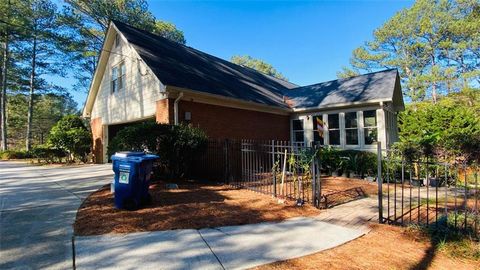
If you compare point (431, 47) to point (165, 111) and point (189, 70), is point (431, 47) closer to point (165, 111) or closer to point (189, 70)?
point (189, 70)

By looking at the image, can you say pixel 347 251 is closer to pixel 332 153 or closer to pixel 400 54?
pixel 332 153

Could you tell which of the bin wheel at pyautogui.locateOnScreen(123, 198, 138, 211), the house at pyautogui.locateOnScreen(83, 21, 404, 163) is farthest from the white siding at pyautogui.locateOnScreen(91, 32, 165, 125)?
the bin wheel at pyautogui.locateOnScreen(123, 198, 138, 211)

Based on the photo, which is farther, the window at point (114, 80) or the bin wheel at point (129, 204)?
the window at point (114, 80)

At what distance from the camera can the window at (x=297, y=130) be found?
1527 cm

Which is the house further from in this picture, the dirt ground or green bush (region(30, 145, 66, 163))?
the dirt ground

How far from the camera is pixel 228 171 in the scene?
924 centimetres

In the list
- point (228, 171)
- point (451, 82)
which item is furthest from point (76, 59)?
point (451, 82)

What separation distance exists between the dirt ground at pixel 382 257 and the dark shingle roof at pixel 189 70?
777 centimetres

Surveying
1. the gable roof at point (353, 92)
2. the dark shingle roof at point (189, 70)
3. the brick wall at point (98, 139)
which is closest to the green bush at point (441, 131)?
the gable roof at point (353, 92)

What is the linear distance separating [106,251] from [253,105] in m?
10.1

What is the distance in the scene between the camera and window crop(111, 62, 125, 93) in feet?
44.7

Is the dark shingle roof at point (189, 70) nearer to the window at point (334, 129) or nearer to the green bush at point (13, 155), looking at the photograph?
the window at point (334, 129)

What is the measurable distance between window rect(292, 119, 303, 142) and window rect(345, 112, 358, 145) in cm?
256

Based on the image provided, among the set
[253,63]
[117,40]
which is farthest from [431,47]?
[253,63]
